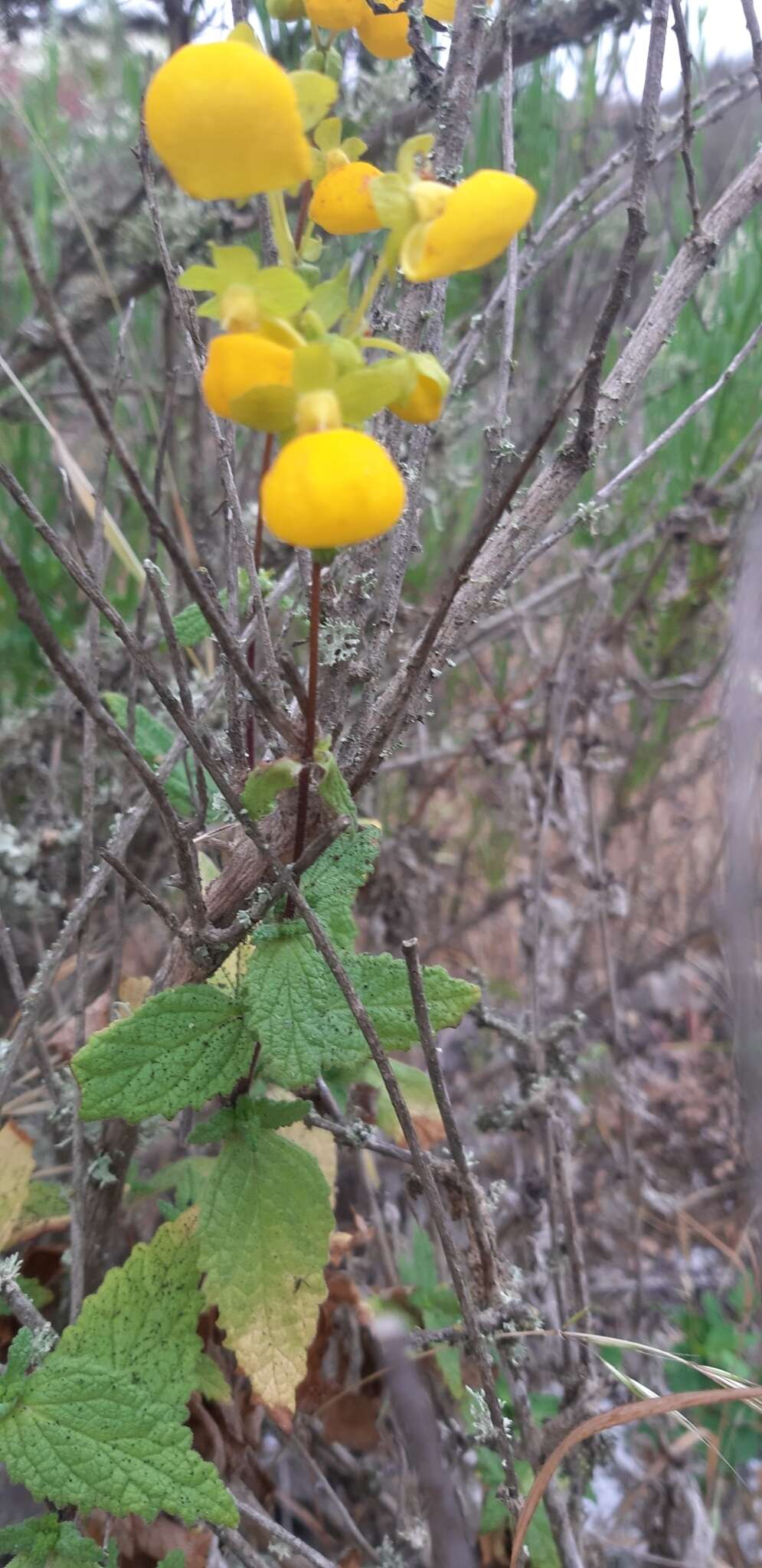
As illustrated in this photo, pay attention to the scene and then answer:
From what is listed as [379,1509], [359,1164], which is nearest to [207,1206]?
[359,1164]

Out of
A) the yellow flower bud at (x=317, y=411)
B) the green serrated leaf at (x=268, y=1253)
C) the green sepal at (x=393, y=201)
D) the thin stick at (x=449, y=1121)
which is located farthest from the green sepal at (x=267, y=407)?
the green serrated leaf at (x=268, y=1253)

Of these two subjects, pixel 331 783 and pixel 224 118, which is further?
pixel 331 783

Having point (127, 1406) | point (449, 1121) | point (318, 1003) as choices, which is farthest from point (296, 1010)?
point (127, 1406)

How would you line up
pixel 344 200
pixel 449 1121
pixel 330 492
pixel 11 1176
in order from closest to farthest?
pixel 330 492 → pixel 344 200 → pixel 449 1121 → pixel 11 1176

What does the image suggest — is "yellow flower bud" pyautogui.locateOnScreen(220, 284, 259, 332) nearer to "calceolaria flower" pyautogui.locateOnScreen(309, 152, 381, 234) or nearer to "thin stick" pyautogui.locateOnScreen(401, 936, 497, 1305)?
"calceolaria flower" pyautogui.locateOnScreen(309, 152, 381, 234)

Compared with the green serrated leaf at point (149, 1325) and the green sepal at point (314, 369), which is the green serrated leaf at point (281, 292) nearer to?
the green sepal at point (314, 369)

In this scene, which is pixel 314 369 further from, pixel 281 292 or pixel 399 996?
pixel 399 996

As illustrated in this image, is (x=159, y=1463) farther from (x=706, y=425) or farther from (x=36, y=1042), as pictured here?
(x=706, y=425)
